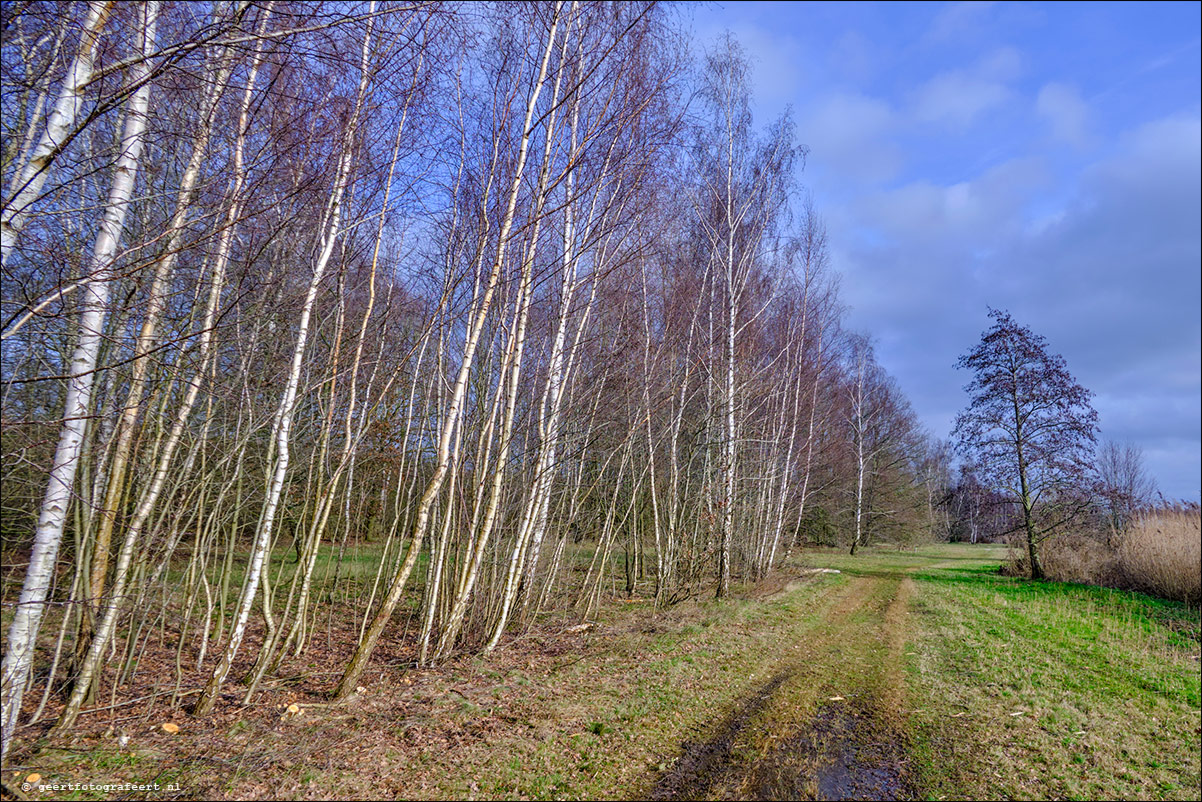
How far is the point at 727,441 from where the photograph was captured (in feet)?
33.7

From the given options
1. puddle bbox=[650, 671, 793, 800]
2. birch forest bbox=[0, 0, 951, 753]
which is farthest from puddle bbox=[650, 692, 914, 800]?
birch forest bbox=[0, 0, 951, 753]

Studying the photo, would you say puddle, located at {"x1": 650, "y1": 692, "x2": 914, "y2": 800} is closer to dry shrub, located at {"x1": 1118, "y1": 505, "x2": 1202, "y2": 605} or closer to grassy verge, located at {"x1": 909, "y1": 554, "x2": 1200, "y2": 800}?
grassy verge, located at {"x1": 909, "y1": 554, "x2": 1200, "y2": 800}

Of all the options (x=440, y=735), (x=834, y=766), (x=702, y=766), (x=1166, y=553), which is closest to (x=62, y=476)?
(x=440, y=735)

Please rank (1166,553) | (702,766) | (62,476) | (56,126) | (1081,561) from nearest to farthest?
(56,126), (62,476), (702,766), (1166,553), (1081,561)

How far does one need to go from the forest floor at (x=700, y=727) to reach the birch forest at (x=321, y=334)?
1.53 ft

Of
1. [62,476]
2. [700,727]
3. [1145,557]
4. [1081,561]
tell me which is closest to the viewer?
[62,476]

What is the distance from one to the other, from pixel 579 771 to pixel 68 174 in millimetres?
4606

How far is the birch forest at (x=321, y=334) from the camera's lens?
3.04 m

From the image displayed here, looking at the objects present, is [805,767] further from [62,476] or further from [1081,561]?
[1081,561]

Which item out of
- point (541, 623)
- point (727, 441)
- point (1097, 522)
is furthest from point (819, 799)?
point (1097, 522)

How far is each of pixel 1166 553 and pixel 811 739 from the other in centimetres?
1143

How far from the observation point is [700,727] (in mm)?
4465

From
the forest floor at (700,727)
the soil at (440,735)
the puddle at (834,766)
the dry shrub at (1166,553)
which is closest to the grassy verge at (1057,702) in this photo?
the forest floor at (700,727)

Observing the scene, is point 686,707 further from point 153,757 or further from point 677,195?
point 677,195
